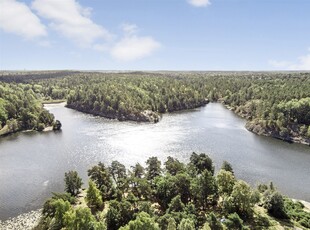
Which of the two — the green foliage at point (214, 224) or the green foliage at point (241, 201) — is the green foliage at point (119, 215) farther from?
the green foliage at point (241, 201)

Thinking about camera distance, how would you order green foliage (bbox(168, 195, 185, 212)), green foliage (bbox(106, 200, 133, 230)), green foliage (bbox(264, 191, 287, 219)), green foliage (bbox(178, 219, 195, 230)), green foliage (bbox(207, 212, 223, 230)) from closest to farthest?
green foliage (bbox(178, 219, 195, 230)) → green foliage (bbox(207, 212, 223, 230)) → green foliage (bbox(106, 200, 133, 230)) → green foliage (bbox(168, 195, 185, 212)) → green foliage (bbox(264, 191, 287, 219))

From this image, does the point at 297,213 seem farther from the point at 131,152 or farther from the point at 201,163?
the point at 131,152

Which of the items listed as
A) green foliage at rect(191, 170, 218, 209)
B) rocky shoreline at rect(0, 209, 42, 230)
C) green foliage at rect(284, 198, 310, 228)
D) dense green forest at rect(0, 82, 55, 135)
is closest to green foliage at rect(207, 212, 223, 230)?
green foliage at rect(191, 170, 218, 209)

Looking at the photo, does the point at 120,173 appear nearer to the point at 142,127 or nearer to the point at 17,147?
the point at 17,147

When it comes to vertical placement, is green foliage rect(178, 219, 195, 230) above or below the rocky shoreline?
above

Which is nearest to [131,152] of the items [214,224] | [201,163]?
[201,163]

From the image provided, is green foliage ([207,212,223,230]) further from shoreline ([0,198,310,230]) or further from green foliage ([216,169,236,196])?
shoreline ([0,198,310,230])

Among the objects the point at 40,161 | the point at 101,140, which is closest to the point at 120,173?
the point at 40,161
